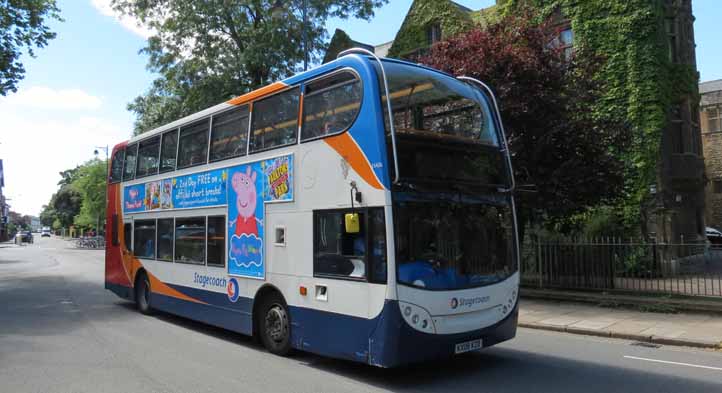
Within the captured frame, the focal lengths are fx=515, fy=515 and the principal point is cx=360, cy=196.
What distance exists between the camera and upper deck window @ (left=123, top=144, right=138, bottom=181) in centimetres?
1269

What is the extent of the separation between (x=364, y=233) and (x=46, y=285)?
16.7 metres

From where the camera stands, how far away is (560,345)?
876 cm

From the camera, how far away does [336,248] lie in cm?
671

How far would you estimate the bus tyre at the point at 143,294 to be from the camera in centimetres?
1191

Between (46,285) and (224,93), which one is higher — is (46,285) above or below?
below

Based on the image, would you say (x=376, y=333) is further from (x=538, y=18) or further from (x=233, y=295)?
(x=538, y=18)

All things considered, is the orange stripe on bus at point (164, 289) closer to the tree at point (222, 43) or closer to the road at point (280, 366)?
the road at point (280, 366)

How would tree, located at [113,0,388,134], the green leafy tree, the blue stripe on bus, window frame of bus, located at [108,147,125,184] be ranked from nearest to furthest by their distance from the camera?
the blue stripe on bus
window frame of bus, located at [108,147,125,184]
tree, located at [113,0,388,134]
the green leafy tree

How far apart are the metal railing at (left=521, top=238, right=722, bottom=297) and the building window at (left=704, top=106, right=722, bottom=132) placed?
27.1m

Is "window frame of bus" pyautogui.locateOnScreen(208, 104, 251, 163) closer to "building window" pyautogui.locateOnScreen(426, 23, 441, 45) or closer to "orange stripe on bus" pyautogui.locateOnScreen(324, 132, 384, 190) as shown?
"orange stripe on bus" pyautogui.locateOnScreen(324, 132, 384, 190)

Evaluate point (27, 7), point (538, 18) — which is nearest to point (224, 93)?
point (27, 7)

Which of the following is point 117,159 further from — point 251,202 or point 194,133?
point 251,202

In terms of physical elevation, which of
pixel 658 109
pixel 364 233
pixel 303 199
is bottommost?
pixel 364 233

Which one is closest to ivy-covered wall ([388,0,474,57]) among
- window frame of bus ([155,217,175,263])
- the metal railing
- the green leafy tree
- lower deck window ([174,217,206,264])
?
the metal railing
